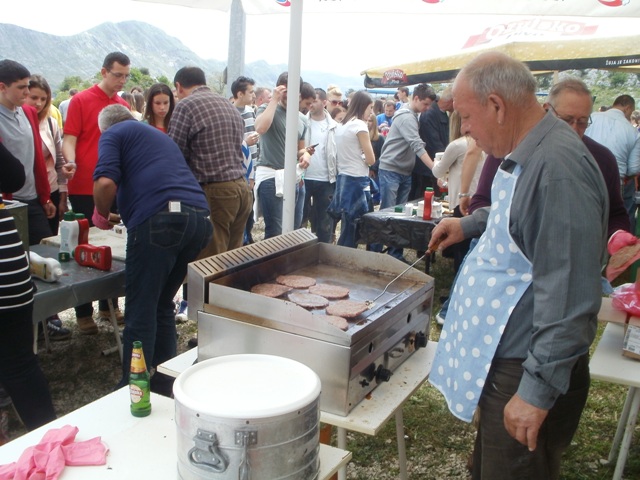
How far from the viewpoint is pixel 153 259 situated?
2.86m

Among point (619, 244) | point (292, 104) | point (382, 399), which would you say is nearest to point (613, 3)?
point (619, 244)

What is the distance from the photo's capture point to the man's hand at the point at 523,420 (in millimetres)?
1370

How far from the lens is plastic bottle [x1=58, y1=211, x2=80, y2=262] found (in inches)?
128

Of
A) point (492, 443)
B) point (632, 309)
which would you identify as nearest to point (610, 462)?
point (632, 309)

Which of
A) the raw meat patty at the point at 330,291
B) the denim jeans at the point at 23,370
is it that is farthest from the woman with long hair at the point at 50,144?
the raw meat patty at the point at 330,291

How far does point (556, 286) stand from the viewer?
4.28 ft

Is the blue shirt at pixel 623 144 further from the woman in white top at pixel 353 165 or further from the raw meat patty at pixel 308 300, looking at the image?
the raw meat patty at pixel 308 300

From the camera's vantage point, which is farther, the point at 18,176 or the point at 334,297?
the point at 18,176

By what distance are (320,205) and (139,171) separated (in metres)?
3.43

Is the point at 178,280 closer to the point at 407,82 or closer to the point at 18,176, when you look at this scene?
the point at 18,176

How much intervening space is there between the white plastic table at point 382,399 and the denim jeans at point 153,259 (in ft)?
2.66

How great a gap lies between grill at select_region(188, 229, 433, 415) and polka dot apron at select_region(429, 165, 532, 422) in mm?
289

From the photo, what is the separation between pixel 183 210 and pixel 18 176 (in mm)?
810

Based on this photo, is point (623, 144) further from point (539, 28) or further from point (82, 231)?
point (82, 231)
